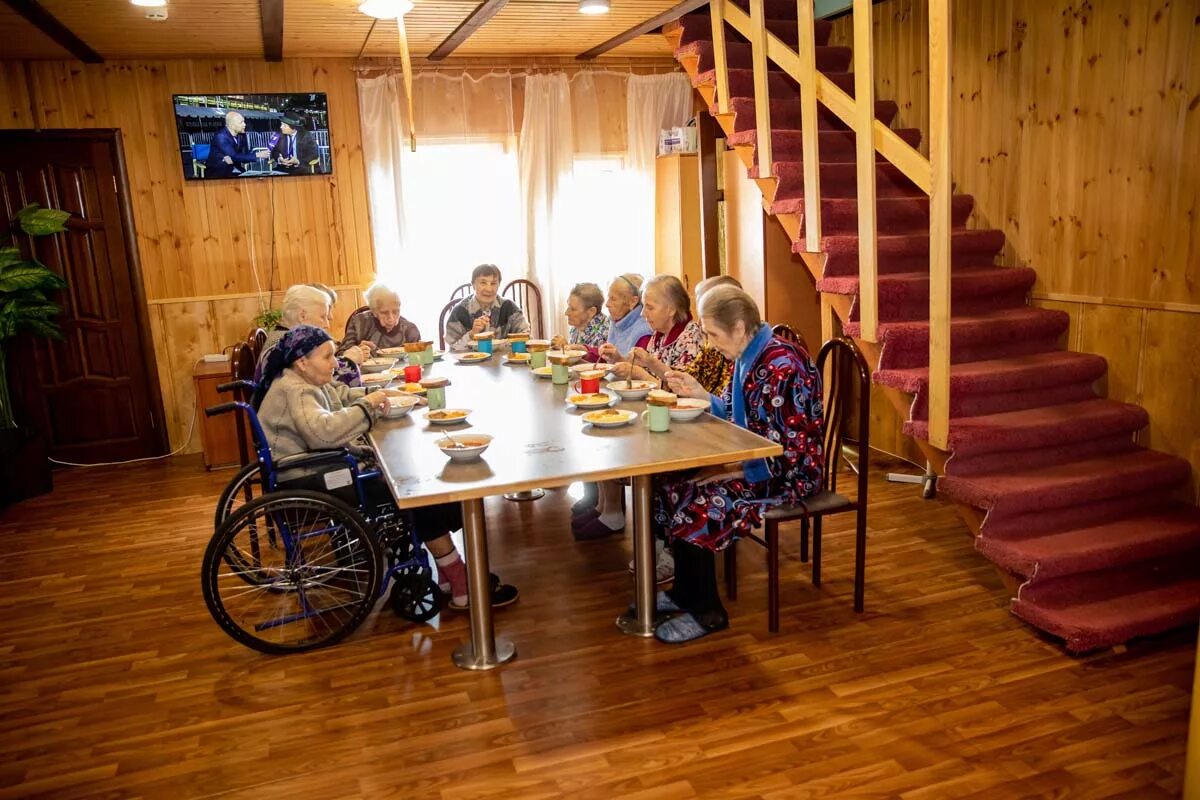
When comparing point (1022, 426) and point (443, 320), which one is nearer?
point (1022, 426)

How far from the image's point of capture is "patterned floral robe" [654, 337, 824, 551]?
2.83m

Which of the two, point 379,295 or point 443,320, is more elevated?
point 379,295

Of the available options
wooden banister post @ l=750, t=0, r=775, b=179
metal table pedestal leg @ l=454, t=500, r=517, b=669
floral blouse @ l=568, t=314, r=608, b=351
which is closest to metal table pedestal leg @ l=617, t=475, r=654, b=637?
metal table pedestal leg @ l=454, t=500, r=517, b=669

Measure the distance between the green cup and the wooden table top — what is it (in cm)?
2

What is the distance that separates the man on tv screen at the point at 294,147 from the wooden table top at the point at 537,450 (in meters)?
3.14

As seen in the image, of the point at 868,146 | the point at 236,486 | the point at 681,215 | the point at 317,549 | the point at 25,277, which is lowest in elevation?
the point at 317,549

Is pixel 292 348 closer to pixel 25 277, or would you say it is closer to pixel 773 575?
pixel 773 575

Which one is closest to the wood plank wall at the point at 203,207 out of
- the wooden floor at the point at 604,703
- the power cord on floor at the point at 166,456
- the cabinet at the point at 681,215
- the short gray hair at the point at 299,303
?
the power cord on floor at the point at 166,456

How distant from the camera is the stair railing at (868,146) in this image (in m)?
3.00

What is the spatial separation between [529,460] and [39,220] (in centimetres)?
438

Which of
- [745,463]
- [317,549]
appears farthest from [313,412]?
[745,463]

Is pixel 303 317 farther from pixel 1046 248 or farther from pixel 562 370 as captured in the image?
pixel 1046 248

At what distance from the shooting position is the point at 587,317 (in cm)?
452

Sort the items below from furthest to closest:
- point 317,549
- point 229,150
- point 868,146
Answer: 1. point 229,150
2. point 868,146
3. point 317,549
